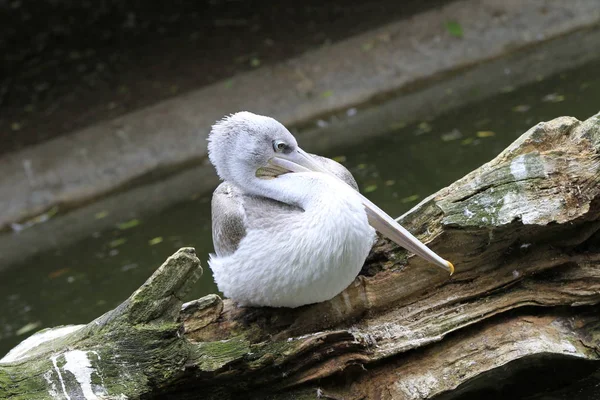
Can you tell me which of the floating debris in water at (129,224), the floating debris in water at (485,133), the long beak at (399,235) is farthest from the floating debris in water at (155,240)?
the long beak at (399,235)

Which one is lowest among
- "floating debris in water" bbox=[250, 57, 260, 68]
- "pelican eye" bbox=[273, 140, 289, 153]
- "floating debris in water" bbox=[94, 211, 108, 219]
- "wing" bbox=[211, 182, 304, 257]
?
"floating debris in water" bbox=[94, 211, 108, 219]

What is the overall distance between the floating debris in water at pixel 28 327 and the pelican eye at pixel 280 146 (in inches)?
135

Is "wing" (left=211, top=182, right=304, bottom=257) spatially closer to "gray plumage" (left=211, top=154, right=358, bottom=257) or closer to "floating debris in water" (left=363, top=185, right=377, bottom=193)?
"gray plumage" (left=211, top=154, right=358, bottom=257)

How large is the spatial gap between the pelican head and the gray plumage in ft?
0.26

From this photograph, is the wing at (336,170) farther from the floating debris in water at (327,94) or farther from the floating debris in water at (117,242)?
the floating debris in water at (327,94)

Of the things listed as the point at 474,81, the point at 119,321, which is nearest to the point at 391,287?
the point at 119,321

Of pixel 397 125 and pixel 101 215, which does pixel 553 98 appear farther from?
pixel 101 215

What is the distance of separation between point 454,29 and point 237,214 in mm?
8124

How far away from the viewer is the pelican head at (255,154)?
381 centimetres

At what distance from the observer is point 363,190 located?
7176mm

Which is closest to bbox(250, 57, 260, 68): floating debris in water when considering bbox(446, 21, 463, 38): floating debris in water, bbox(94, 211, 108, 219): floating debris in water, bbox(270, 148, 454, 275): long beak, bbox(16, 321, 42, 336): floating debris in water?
bbox(446, 21, 463, 38): floating debris in water

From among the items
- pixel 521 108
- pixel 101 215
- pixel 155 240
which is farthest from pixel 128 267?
pixel 521 108

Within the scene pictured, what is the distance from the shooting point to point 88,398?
3230 mm

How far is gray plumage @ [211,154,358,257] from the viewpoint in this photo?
3695 millimetres
